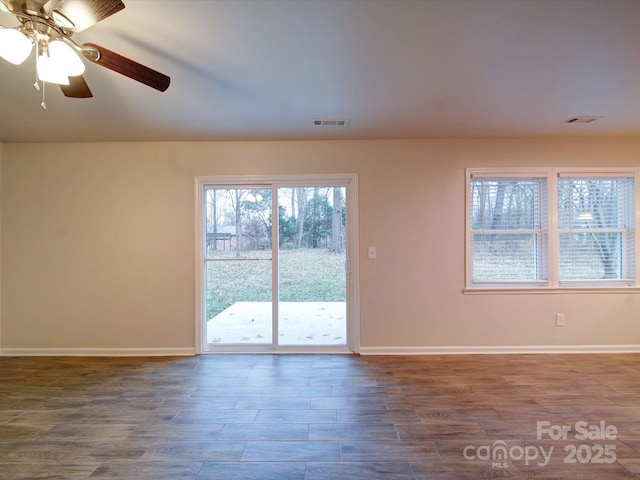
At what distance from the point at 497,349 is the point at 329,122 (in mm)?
3056

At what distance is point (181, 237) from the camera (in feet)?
11.4

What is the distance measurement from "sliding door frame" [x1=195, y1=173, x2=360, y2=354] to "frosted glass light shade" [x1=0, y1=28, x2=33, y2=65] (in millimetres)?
2050

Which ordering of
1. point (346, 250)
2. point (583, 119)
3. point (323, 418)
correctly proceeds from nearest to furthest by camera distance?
point (323, 418)
point (583, 119)
point (346, 250)

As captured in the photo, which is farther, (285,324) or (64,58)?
(285,324)

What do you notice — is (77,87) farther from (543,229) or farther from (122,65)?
(543,229)

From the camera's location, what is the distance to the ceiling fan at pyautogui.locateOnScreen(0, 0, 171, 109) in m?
1.33

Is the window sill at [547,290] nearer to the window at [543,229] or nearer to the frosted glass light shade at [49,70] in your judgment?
the window at [543,229]

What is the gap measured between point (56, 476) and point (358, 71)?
10.0 ft

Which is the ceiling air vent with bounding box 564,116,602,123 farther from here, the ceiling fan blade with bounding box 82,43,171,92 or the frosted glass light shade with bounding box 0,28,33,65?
the frosted glass light shade with bounding box 0,28,33,65

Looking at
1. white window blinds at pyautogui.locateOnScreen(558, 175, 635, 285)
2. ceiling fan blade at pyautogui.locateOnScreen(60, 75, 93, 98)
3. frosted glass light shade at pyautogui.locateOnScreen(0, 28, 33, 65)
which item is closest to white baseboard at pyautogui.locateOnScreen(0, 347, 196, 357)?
ceiling fan blade at pyautogui.locateOnScreen(60, 75, 93, 98)

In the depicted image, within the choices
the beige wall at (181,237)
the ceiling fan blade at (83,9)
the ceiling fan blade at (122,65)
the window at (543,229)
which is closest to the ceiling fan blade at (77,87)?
the ceiling fan blade at (122,65)

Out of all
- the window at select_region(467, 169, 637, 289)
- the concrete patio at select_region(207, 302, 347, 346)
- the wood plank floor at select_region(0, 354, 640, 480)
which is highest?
the window at select_region(467, 169, 637, 289)

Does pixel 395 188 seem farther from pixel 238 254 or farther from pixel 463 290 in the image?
pixel 238 254

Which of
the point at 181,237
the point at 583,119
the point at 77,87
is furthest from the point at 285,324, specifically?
the point at 583,119
